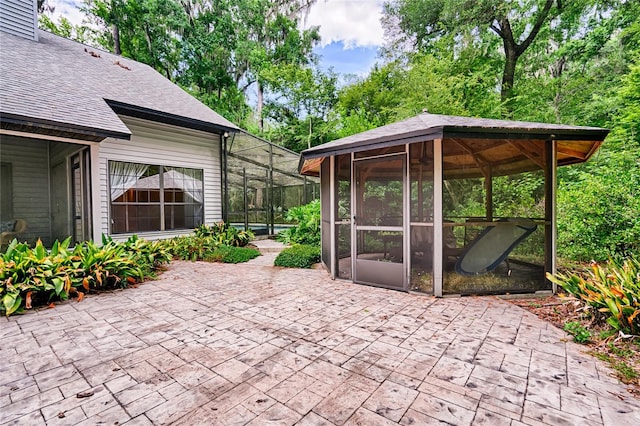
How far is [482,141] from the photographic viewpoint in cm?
468

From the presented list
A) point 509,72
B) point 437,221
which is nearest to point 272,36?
point 509,72

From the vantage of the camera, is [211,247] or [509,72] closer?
[211,247]

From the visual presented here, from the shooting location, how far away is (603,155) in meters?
6.49

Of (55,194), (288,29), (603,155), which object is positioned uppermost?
(288,29)

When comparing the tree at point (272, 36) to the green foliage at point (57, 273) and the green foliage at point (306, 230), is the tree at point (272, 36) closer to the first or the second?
→ the green foliage at point (306, 230)

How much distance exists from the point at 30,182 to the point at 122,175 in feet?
8.76

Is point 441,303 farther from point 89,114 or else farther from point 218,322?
point 89,114

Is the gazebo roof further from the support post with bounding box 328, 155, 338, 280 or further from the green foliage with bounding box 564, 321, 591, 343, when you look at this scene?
the green foliage with bounding box 564, 321, 591, 343

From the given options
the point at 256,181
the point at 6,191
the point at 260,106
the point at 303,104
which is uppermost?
the point at 260,106

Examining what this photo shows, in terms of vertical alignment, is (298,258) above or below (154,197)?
below

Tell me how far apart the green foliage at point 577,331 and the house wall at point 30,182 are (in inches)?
413

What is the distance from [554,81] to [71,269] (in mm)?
15410

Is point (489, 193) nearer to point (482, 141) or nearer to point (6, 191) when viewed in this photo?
point (482, 141)

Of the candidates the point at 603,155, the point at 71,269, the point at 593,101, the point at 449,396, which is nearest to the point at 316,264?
the point at 71,269
